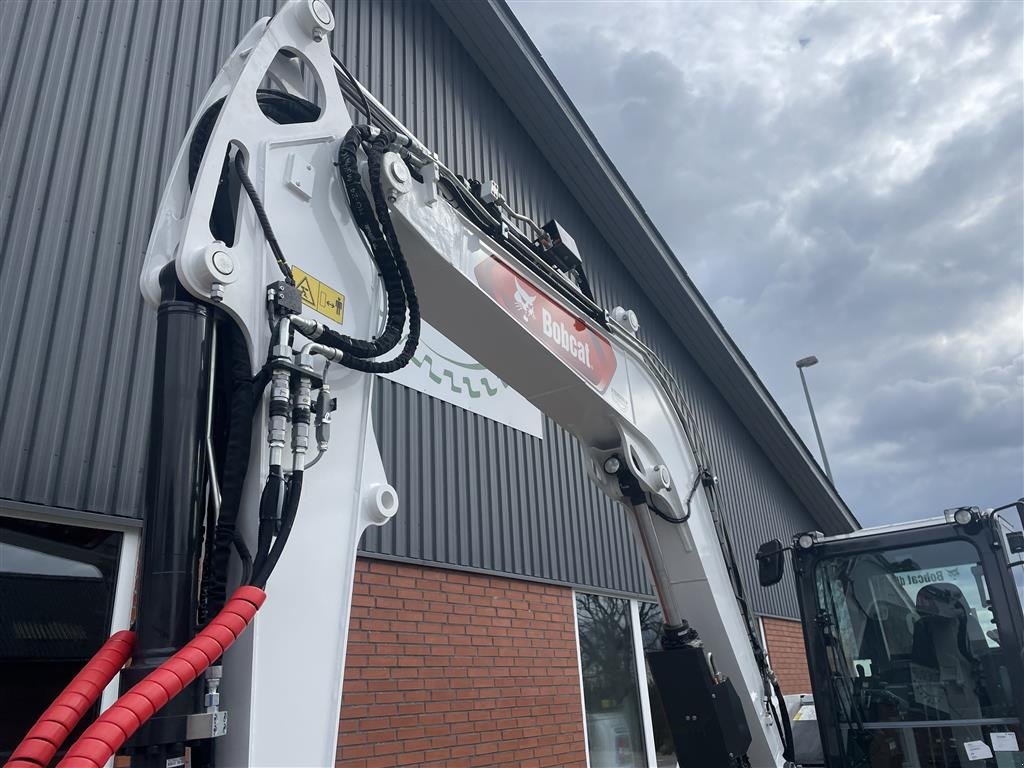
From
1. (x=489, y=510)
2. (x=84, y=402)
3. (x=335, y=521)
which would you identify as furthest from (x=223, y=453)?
(x=489, y=510)

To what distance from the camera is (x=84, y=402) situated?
180 inches

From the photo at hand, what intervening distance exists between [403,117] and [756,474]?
9.73m

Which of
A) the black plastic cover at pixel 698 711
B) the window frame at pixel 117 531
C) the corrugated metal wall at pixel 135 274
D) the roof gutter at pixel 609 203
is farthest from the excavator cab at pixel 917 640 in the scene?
the roof gutter at pixel 609 203

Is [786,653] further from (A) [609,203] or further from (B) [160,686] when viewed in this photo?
(B) [160,686]

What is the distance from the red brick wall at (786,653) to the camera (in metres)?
12.8

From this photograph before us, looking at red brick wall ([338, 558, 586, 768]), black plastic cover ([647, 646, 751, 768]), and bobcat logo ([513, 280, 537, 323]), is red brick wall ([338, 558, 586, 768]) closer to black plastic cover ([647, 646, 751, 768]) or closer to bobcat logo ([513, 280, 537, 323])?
black plastic cover ([647, 646, 751, 768])

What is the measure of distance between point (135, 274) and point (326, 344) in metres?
3.52

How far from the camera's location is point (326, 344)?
2.16 metres

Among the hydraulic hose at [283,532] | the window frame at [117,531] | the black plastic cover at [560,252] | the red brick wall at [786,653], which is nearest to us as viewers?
the hydraulic hose at [283,532]

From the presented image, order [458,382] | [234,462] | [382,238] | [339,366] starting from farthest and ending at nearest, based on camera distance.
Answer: [458,382]
[382,238]
[339,366]
[234,462]

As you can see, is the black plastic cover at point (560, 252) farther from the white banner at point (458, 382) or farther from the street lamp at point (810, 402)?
the street lamp at point (810, 402)

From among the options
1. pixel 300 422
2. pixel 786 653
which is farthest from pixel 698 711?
pixel 786 653

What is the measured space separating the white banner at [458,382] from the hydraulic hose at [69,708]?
5015 millimetres

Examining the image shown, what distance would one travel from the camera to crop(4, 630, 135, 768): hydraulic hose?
150cm
